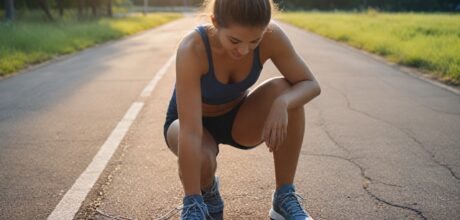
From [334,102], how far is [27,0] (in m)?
29.1

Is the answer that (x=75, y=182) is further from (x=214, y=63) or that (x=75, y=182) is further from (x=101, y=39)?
(x=101, y=39)

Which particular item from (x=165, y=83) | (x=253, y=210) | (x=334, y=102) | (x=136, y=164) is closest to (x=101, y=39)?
(x=165, y=83)

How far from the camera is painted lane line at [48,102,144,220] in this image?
286 cm

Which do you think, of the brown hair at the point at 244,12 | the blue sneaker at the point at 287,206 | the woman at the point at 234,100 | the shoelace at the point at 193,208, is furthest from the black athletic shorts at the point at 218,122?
the brown hair at the point at 244,12

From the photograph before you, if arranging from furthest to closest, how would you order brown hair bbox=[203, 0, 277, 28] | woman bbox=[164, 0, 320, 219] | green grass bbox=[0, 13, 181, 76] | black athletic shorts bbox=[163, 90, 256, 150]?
green grass bbox=[0, 13, 181, 76], black athletic shorts bbox=[163, 90, 256, 150], woman bbox=[164, 0, 320, 219], brown hair bbox=[203, 0, 277, 28]

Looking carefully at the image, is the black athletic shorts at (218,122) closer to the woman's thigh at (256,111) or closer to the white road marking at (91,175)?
the woman's thigh at (256,111)

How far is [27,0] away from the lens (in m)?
31.0

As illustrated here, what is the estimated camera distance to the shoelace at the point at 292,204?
8.62 feet

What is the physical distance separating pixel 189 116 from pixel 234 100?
17.0 inches

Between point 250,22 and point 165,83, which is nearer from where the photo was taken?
point 250,22

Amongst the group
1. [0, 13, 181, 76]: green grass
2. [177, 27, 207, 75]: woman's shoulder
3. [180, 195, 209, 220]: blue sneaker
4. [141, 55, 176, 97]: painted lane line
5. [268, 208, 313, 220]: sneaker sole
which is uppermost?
[177, 27, 207, 75]: woman's shoulder

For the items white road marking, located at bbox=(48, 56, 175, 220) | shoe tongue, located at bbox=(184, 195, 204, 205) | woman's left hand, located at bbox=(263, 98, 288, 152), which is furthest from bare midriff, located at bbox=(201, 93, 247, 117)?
white road marking, located at bbox=(48, 56, 175, 220)

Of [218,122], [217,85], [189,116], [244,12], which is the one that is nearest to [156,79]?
[218,122]

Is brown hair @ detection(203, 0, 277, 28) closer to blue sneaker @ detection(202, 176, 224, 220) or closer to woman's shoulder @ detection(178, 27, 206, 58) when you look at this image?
woman's shoulder @ detection(178, 27, 206, 58)
